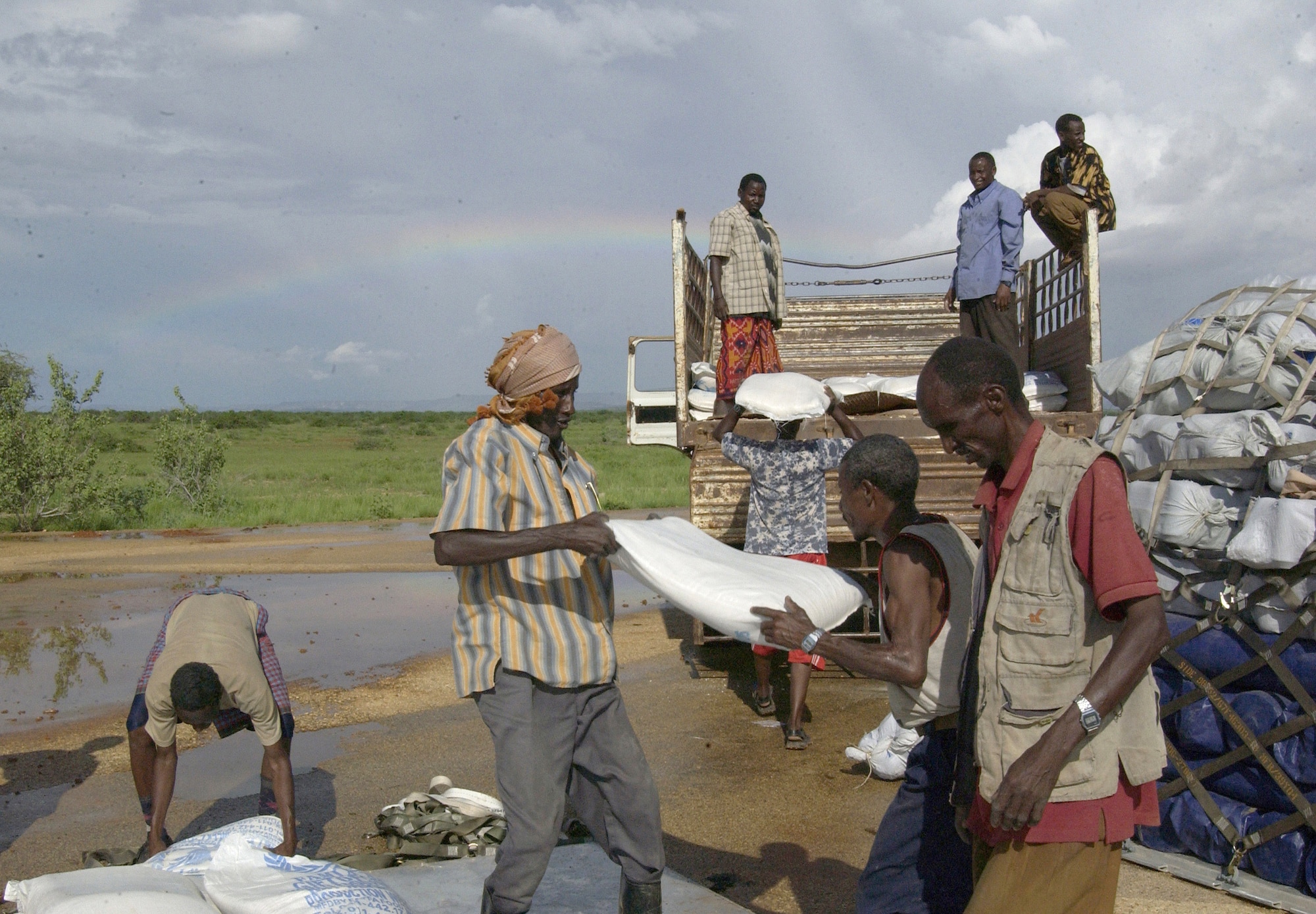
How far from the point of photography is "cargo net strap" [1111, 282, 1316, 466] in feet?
13.3

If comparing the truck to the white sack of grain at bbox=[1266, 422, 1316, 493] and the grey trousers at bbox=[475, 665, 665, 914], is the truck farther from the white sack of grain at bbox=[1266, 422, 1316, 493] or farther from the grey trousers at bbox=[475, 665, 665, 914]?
the grey trousers at bbox=[475, 665, 665, 914]

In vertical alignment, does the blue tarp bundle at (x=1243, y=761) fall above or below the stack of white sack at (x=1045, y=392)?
below

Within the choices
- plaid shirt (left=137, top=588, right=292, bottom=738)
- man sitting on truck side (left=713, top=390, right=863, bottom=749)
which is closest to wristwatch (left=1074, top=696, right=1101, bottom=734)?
plaid shirt (left=137, top=588, right=292, bottom=738)

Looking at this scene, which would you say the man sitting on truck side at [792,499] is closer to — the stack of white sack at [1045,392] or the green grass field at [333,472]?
the stack of white sack at [1045,392]

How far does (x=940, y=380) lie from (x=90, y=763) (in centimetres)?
537

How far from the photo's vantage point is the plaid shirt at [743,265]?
7.01m

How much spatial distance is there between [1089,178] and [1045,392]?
56.6 inches

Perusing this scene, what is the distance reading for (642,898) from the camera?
2.74 m

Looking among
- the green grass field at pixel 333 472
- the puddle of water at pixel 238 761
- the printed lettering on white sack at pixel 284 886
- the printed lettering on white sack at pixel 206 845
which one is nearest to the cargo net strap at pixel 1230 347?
the printed lettering on white sack at pixel 284 886

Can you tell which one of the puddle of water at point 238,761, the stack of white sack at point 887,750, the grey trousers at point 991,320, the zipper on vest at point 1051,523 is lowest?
the puddle of water at point 238,761

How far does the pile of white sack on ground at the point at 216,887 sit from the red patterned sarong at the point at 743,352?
4475 mm

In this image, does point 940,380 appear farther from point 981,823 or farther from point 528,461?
point 528,461

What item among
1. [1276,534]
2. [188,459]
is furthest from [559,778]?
[188,459]

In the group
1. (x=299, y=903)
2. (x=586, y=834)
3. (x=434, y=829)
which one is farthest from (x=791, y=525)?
(x=299, y=903)
